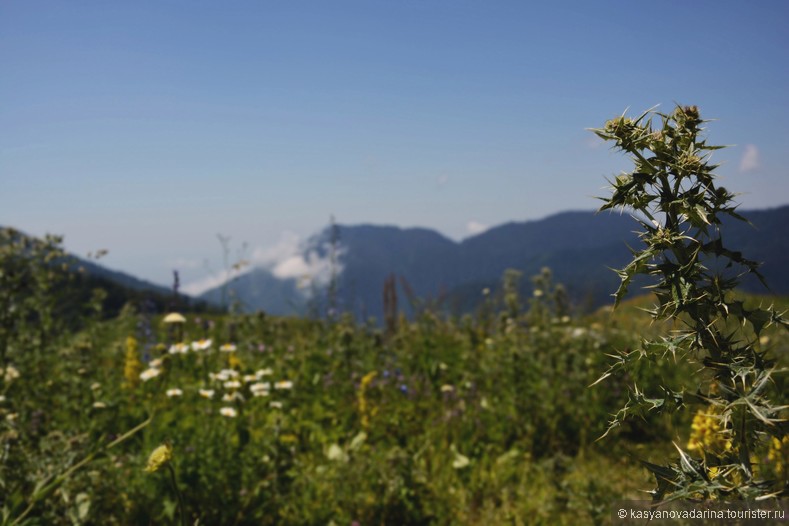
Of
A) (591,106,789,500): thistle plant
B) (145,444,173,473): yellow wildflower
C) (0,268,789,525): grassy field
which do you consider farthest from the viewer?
(0,268,789,525): grassy field

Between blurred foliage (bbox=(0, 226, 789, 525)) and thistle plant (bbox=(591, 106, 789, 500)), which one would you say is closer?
thistle plant (bbox=(591, 106, 789, 500))

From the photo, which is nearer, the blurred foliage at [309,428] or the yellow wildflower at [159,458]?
the yellow wildflower at [159,458]

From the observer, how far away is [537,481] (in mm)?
4566

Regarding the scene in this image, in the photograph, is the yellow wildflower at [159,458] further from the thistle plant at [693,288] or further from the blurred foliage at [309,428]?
the thistle plant at [693,288]

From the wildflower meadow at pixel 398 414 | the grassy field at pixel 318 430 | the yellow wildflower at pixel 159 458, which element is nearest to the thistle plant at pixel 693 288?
the wildflower meadow at pixel 398 414

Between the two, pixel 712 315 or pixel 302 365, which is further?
pixel 302 365

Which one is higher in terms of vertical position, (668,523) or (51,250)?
(51,250)

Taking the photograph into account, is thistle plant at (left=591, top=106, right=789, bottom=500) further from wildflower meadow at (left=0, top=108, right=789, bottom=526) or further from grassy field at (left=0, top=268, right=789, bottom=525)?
grassy field at (left=0, top=268, right=789, bottom=525)

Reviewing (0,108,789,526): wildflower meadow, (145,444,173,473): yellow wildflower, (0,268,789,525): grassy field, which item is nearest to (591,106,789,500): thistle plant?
(0,108,789,526): wildflower meadow

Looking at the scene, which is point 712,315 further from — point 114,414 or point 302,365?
point 302,365

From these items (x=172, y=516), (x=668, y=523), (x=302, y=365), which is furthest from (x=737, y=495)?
(x=302, y=365)

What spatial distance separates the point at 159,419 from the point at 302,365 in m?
2.18

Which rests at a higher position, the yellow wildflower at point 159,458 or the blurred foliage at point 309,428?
the yellow wildflower at point 159,458

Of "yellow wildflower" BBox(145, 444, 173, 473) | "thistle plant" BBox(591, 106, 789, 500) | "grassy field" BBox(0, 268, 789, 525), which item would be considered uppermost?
"thistle plant" BBox(591, 106, 789, 500)
